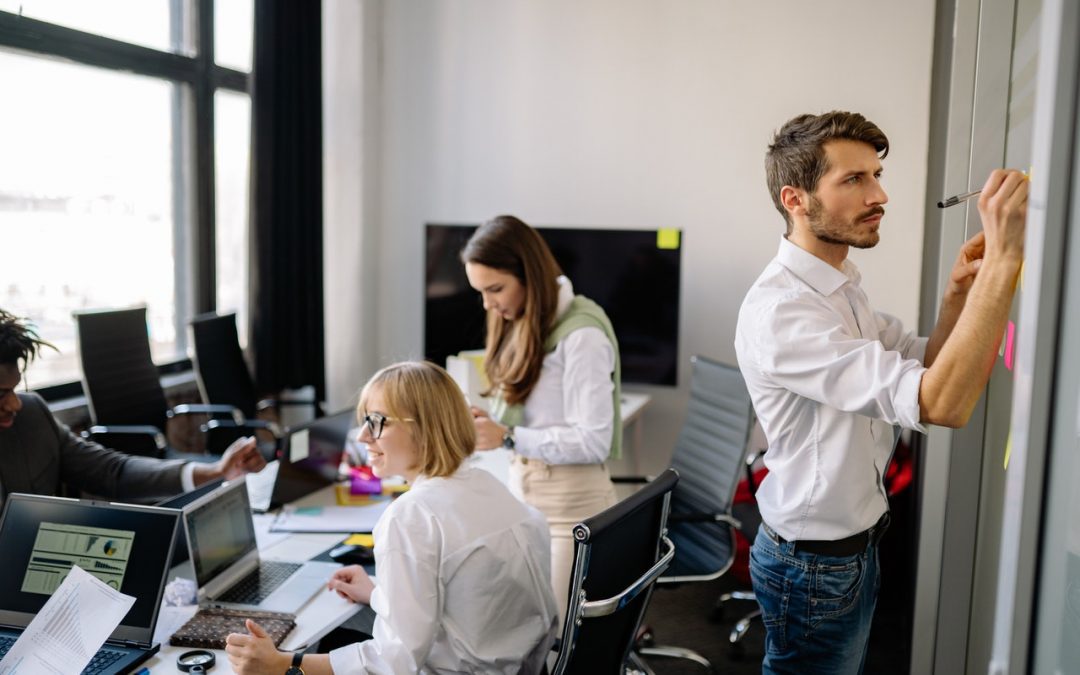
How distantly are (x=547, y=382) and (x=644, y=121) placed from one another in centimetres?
242

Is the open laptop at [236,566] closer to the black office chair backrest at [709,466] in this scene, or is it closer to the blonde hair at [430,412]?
the blonde hair at [430,412]

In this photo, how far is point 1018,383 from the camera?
1143 millimetres

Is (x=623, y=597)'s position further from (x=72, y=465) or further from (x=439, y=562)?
(x=72, y=465)

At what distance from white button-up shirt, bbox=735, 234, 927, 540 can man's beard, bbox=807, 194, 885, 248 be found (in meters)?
0.05

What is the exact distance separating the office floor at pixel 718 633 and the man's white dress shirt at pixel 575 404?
0.97 meters

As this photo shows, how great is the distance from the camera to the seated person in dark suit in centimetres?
233

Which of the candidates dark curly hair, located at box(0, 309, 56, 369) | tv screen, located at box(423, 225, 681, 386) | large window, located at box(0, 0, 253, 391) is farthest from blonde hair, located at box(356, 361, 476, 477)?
large window, located at box(0, 0, 253, 391)

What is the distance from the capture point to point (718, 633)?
3.54m

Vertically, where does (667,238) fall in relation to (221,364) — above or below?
above

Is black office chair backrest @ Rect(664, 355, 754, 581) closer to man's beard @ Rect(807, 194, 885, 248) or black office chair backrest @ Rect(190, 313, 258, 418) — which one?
man's beard @ Rect(807, 194, 885, 248)

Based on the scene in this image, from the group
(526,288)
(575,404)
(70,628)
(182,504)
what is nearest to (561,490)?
(575,404)

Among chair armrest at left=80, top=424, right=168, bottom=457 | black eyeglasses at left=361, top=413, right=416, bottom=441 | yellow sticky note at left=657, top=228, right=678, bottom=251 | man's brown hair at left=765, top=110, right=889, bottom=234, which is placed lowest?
chair armrest at left=80, top=424, right=168, bottom=457

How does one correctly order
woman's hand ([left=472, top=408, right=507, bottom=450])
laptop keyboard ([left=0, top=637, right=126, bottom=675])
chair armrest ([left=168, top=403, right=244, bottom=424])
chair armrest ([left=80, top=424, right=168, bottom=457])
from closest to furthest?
laptop keyboard ([left=0, top=637, right=126, bottom=675]), woman's hand ([left=472, top=408, right=507, bottom=450]), chair armrest ([left=80, top=424, right=168, bottom=457]), chair armrest ([left=168, top=403, right=244, bottom=424])

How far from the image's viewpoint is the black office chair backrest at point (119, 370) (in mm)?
3785
